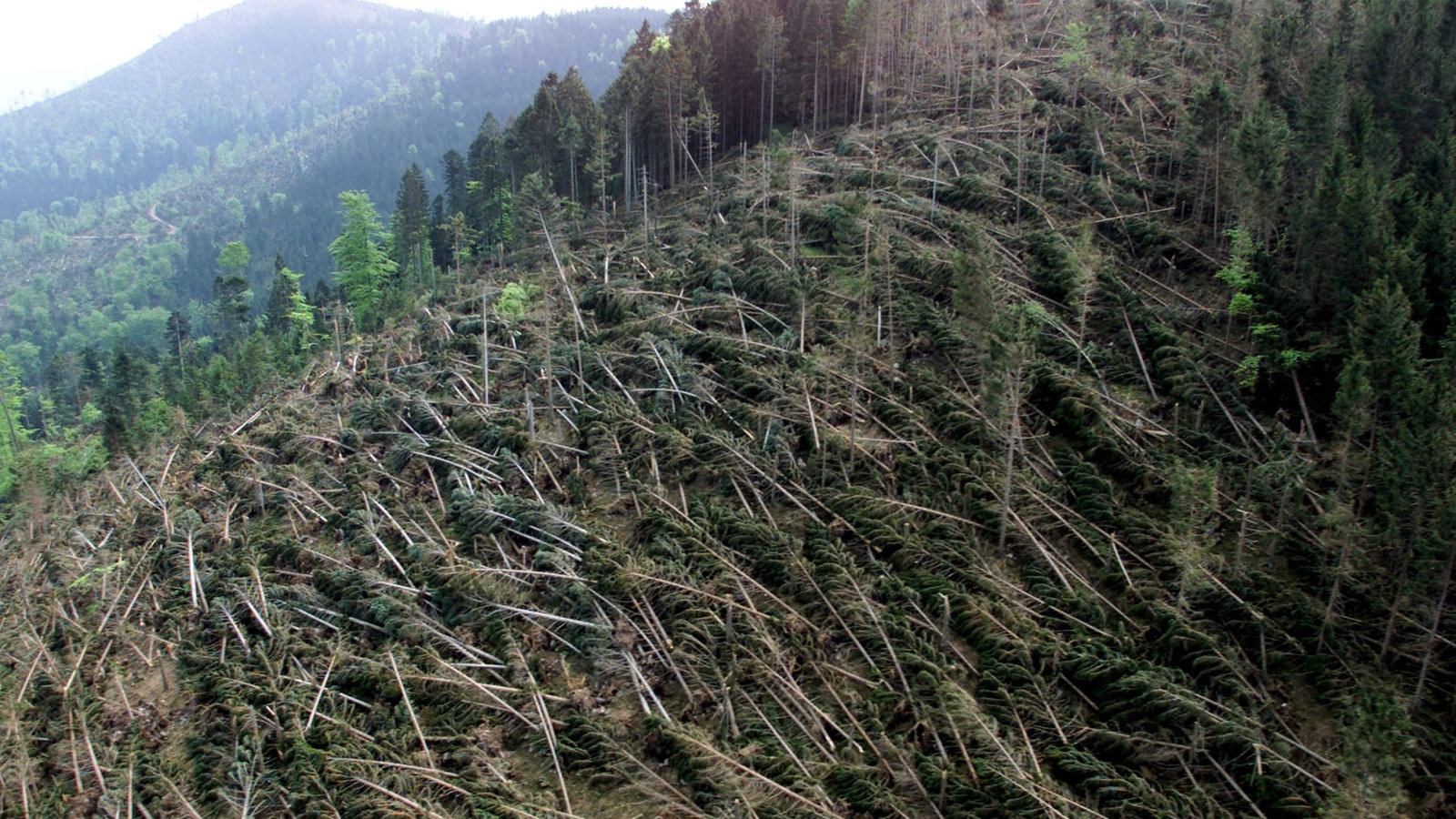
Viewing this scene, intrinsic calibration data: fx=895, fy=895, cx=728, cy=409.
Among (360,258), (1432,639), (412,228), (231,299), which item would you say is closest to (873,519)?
(1432,639)

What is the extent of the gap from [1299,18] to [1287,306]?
22495mm

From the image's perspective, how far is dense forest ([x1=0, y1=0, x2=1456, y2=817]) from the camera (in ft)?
55.2

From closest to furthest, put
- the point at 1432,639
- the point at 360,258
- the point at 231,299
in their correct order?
1. the point at 1432,639
2. the point at 360,258
3. the point at 231,299

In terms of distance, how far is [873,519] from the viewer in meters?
21.6

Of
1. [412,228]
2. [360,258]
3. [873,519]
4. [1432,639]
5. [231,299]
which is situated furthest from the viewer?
[231,299]

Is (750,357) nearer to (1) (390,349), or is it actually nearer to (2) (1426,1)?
(1) (390,349)

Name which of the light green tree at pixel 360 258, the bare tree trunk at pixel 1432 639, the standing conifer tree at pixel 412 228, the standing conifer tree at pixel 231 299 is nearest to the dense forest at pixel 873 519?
the bare tree trunk at pixel 1432 639

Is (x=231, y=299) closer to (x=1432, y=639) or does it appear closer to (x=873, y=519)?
(x=873, y=519)

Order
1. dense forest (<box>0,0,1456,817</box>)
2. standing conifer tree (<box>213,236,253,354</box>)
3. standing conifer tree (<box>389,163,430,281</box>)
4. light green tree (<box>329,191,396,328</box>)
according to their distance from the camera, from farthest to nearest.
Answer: standing conifer tree (<box>213,236,253,354</box>)
standing conifer tree (<box>389,163,430,281</box>)
light green tree (<box>329,191,396,328</box>)
dense forest (<box>0,0,1456,817</box>)

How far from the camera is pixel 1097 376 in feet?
84.8

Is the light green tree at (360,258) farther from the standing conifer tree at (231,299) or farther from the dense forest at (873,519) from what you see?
the dense forest at (873,519)

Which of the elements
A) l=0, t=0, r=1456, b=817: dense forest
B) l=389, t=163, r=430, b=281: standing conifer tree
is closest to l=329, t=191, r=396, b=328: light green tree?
l=389, t=163, r=430, b=281: standing conifer tree

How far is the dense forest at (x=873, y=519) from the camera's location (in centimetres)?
1683

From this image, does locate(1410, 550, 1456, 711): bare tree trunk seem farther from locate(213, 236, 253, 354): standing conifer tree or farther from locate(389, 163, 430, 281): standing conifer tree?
locate(213, 236, 253, 354): standing conifer tree
